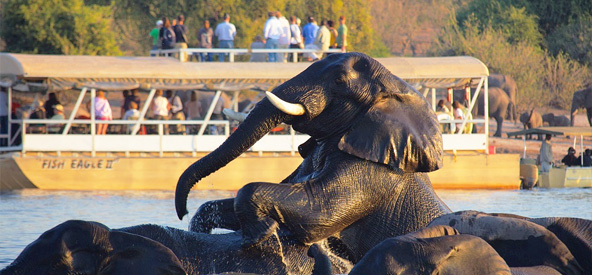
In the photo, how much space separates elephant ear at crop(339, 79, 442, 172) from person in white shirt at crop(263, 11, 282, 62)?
1659 cm

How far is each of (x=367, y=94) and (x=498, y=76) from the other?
30.6m

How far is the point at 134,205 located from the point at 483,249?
501 inches

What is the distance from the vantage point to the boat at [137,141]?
20.8 metres

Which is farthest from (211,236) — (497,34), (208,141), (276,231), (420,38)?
(420,38)

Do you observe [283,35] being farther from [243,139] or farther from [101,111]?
[243,139]

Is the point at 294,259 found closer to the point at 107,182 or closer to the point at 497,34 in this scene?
the point at 107,182

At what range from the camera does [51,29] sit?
3262cm

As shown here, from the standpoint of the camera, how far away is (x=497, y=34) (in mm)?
39562

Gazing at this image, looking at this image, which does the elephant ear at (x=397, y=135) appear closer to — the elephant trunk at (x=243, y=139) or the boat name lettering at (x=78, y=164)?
the elephant trunk at (x=243, y=139)

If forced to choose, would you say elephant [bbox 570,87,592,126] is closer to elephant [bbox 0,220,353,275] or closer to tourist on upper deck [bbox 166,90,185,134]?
tourist on upper deck [bbox 166,90,185,134]

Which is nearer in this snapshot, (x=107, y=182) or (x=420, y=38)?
(x=107, y=182)

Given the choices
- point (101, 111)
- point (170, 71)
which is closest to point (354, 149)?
point (170, 71)

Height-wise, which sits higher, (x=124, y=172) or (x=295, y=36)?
(x=295, y=36)

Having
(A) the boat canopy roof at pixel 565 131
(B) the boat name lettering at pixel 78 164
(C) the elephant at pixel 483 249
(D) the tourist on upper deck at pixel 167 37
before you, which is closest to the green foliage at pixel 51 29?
(D) the tourist on upper deck at pixel 167 37
